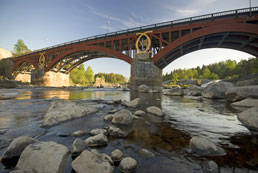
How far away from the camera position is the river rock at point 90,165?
4.89 ft

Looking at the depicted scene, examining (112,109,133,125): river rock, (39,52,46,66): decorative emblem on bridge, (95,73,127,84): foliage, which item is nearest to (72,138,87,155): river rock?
(112,109,133,125): river rock

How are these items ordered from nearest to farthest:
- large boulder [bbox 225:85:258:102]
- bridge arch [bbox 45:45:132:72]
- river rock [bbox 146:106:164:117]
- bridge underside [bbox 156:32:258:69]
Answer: river rock [bbox 146:106:164:117] < large boulder [bbox 225:85:258:102] < bridge underside [bbox 156:32:258:69] < bridge arch [bbox 45:45:132:72]

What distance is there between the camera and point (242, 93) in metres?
7.01

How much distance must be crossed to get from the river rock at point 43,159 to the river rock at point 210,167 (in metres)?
2.06

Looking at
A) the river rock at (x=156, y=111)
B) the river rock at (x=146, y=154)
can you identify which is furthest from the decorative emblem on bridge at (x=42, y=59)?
the river rock at (x=146, y=154)

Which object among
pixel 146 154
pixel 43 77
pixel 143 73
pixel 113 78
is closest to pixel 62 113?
pixel 146 154

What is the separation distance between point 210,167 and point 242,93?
807 centimetres

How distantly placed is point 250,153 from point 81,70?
7592 cm

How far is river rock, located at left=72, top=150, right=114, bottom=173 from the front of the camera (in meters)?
1.49

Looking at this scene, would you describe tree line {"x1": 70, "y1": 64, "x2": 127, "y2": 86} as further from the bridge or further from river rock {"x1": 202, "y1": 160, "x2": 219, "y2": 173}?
river rock {"x1": 202, "y1": 160, "x2": 219, "y2": 173}

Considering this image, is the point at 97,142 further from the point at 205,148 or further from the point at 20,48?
the point at 20,48

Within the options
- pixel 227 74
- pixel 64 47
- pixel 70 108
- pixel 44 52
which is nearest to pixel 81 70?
pixel 44 52

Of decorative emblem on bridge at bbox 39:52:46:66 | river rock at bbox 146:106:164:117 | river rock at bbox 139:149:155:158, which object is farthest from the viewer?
decorative emblem on bridge at bbox 39:52:46:66

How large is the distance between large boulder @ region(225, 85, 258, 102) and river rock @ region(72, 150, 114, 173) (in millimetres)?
8729
